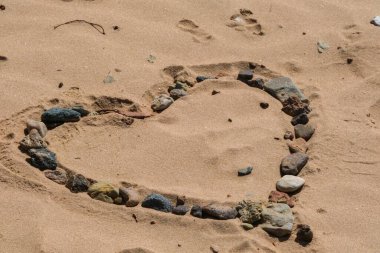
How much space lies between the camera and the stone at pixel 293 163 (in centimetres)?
317

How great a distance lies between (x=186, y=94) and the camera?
3.63 metres

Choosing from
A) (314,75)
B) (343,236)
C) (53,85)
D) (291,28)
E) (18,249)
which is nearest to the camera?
(18,249)

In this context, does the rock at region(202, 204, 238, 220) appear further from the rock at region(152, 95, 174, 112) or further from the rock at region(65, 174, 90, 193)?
the rock at region(152, 95, 174, 112)

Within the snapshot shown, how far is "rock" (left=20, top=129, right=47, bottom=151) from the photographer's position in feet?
10.0

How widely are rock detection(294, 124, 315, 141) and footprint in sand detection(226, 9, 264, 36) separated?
98cm

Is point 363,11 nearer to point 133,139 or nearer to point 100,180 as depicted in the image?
point 133,139

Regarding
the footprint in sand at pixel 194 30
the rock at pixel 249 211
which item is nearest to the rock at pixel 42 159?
the rock at pixel 249 211

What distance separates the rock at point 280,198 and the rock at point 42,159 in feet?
3.36

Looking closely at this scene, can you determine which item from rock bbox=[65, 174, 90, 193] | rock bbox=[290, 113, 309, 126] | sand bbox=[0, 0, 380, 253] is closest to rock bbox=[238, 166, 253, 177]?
sand bbox=[0, 0, 380, 253]

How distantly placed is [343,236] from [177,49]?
1662 mm

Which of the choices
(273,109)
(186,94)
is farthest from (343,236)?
(186,94)

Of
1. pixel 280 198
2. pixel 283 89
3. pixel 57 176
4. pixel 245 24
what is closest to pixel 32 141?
pixel 57 176

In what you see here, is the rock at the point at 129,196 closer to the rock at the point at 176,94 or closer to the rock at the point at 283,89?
the rock at the point at 176,94

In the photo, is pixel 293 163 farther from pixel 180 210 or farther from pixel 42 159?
pixel 42 159
